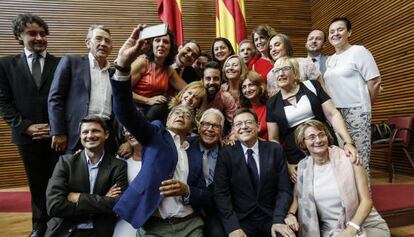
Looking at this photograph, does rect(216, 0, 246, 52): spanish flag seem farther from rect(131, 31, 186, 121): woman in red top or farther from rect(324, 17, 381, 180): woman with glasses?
rect(324, 17, 381, 180): woman with glasses

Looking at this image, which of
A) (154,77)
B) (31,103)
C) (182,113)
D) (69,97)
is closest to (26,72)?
(31,103)

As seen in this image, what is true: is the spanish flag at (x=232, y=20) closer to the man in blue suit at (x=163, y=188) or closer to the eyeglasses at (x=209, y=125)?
the eyeglasses at (x=209, y=125)

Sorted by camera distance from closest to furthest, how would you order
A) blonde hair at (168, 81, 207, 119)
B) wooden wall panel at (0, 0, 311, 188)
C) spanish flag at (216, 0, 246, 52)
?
blonde hair at (168, 81, 207, 119), spanish flag at (216, 0, 246, 52), wooden wall panel at (0, 0, 311, 188)

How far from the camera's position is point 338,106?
2.35m

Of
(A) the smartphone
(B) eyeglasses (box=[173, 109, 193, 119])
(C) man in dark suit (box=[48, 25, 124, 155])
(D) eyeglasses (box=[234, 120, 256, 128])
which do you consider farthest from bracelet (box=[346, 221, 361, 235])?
(C) man in dark suit (box=[48, 25, 124, 155])

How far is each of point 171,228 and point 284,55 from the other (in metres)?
1.51

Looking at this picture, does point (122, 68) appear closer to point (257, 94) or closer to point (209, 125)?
point (209, 125)

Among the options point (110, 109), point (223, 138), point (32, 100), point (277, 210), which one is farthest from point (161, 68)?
point (277, 210)

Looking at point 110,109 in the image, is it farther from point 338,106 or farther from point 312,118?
point 338,106

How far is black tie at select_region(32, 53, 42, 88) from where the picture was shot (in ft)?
6.89

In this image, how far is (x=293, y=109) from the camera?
6.64ft

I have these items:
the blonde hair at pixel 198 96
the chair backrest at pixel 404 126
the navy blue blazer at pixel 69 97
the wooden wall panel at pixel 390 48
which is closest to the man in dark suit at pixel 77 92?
the navy blue blazer at pixel 69 97

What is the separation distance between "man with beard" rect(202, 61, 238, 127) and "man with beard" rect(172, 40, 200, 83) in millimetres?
308

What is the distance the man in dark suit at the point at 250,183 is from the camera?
1838 millimetres
